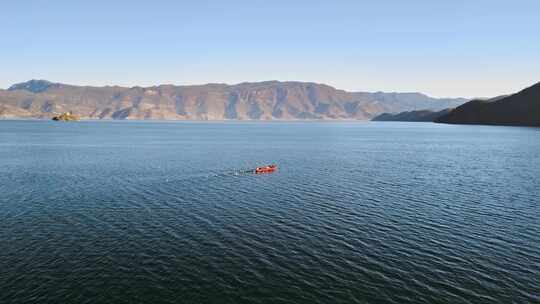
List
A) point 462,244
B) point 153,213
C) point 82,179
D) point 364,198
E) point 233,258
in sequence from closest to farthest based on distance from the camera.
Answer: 1. point 233,258
2. point 462,244
3. point 153,213
4. point 364,198
5. point 82,179

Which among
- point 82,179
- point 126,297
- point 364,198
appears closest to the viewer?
point 126,297

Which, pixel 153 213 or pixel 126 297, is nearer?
pixel 126 297

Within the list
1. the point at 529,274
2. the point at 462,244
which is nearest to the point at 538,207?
the point at 462,244

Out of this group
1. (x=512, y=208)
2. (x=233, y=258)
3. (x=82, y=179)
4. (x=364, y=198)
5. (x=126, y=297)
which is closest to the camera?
(x=126, y=297)

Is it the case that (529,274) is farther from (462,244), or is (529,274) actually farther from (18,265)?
(18,265)

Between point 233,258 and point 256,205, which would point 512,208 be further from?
point 233,258

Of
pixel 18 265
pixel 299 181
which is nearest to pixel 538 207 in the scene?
pixel 299 181
